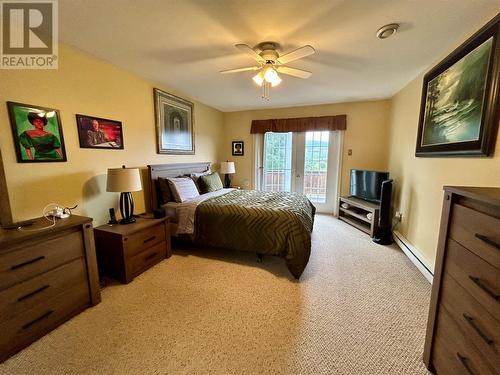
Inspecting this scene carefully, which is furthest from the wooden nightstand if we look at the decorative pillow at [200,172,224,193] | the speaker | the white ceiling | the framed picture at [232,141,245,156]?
the speaker

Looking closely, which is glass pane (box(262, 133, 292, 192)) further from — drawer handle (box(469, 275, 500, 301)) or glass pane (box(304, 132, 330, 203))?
drawer handle (box(469, 275, 500, 301))

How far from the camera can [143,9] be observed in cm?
152

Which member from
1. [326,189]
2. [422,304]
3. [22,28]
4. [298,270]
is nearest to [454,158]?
[422,304]

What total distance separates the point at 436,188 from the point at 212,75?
2.99m

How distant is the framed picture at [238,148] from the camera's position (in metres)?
5.02

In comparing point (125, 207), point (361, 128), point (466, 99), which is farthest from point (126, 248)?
point (361, 128)

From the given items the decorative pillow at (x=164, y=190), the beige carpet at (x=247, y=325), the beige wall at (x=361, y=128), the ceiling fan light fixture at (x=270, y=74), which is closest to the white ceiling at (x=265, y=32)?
the ceiling fan light fixture at (x=270, y=74)

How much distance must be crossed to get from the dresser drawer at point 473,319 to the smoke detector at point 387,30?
188cm

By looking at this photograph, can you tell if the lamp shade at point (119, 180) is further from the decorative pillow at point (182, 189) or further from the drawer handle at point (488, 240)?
the drawer handle at point (488, 240)

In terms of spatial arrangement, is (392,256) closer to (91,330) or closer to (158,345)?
Answer: (158,345)

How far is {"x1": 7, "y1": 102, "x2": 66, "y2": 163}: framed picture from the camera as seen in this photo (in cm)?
171

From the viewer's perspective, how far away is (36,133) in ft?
5.97

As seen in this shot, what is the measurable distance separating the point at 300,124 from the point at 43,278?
173 inches

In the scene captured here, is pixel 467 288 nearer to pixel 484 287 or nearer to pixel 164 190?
pixel 484 287
